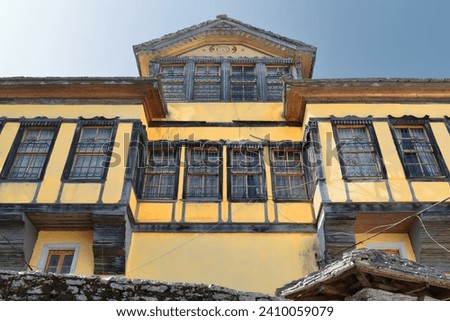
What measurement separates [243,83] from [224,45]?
2.24 metres

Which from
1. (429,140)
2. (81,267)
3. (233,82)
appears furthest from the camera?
(233,82)

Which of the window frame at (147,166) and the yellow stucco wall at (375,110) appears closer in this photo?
the window frame at (147,166)

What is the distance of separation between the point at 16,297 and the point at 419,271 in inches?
236

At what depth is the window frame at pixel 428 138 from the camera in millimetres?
11859

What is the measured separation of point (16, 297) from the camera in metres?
5.50

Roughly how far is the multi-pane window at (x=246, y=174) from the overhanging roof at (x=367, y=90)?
194 cm

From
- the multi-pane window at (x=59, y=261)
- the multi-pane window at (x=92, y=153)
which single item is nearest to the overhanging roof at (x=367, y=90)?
the multi-pane window at (x=92, y=153)

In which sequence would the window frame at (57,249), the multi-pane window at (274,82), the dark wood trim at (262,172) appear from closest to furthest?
A: the window frame at (57,249) → the dark wood trim at (262,172) → the multi-pane window at (274,82)


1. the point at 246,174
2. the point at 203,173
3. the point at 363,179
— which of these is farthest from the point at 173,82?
the point at 363,179

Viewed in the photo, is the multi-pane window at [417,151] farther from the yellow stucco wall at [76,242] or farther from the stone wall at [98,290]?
the yellow stucco wall at [76,242]

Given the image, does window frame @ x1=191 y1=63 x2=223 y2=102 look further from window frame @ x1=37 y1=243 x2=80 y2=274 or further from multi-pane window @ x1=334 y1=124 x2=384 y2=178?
window frame @ x1=37 y1=243 x2=80 y2=274

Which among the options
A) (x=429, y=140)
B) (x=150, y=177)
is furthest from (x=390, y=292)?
(x=150, y=177)

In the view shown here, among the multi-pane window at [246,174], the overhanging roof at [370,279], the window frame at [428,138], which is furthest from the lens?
the multi-pane window at [246,174]

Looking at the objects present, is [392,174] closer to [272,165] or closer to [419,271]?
[272,165]
